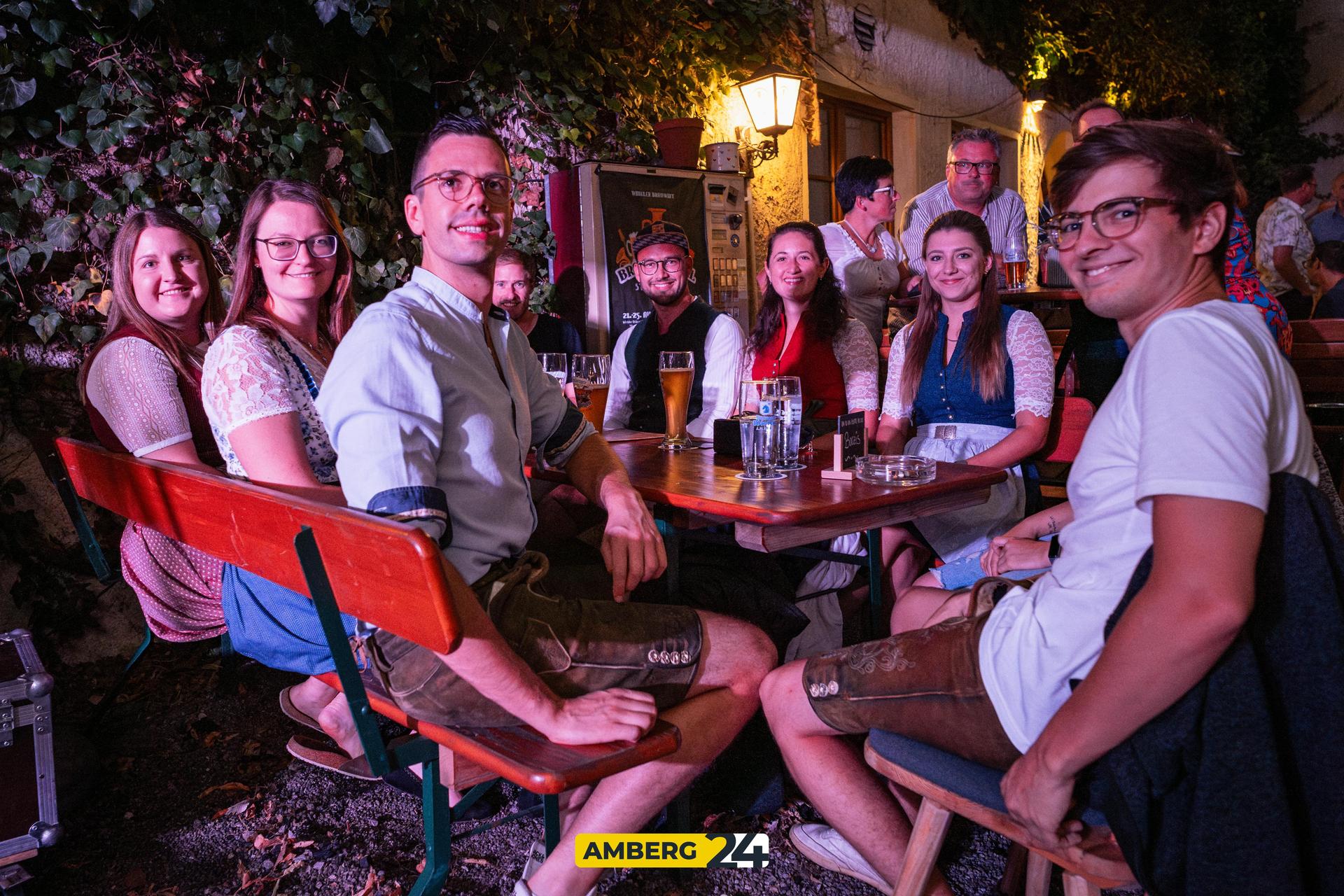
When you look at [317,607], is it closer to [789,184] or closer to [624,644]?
[624,644]

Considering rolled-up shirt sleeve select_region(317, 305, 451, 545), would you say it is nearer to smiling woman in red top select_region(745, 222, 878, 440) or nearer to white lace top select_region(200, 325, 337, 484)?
white lace top select_region(200, 325, 337, 484)

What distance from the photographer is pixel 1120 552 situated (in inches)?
43.1

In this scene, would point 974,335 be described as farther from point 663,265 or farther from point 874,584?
point 663,265

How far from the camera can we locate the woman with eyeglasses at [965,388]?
2.55 metres

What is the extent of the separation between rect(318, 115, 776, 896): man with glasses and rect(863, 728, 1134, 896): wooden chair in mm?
345

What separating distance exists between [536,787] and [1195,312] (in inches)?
39.9

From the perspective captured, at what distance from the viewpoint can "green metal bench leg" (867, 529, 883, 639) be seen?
2365mm

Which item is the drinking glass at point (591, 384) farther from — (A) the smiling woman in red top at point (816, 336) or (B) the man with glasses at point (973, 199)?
(B) the man with glasses at point (973, 199)

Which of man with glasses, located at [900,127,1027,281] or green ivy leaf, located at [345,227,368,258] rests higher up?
man with glasses, located at [900,127,1027,281]

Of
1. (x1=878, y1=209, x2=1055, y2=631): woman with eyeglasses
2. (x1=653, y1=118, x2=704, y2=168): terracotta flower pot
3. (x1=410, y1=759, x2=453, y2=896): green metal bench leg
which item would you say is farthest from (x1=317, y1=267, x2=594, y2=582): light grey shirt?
(x1=653, y1=118, x2=704, y2=168): terracotta flower pot

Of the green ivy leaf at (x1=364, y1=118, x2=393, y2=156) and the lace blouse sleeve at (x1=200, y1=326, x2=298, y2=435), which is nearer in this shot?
the lace blouse sleeve at (x1=200, y1=326, x2=298, y2=435)

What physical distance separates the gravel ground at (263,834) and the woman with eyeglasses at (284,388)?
172 millimetres

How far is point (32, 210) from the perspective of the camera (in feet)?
10.4

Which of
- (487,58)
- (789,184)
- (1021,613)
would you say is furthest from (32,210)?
(789,184)
